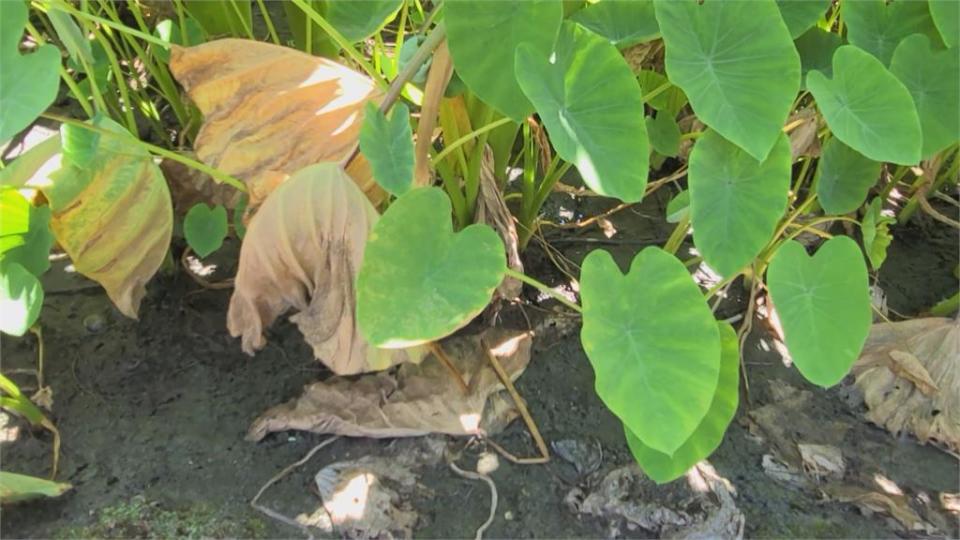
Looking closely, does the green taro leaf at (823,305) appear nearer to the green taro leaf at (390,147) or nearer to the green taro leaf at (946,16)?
the green taro leaf at (946,16)

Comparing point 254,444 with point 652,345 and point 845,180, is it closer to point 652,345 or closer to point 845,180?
point 652,345

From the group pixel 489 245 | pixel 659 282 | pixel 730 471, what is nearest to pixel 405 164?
pixel 489 245

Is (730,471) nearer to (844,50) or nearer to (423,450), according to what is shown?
(423,450)

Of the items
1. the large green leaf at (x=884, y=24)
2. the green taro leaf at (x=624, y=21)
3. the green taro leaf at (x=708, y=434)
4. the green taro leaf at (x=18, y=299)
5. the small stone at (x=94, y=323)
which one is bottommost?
the small stone at (x=94, y=323)

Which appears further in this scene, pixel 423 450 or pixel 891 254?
pixel 891 254

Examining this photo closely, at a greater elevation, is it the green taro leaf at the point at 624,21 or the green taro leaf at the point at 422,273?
the green taro leaf at the point at 624,21

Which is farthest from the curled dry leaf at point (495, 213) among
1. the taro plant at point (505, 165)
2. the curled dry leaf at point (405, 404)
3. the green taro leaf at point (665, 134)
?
the green taro leaf at point (665, 134)
